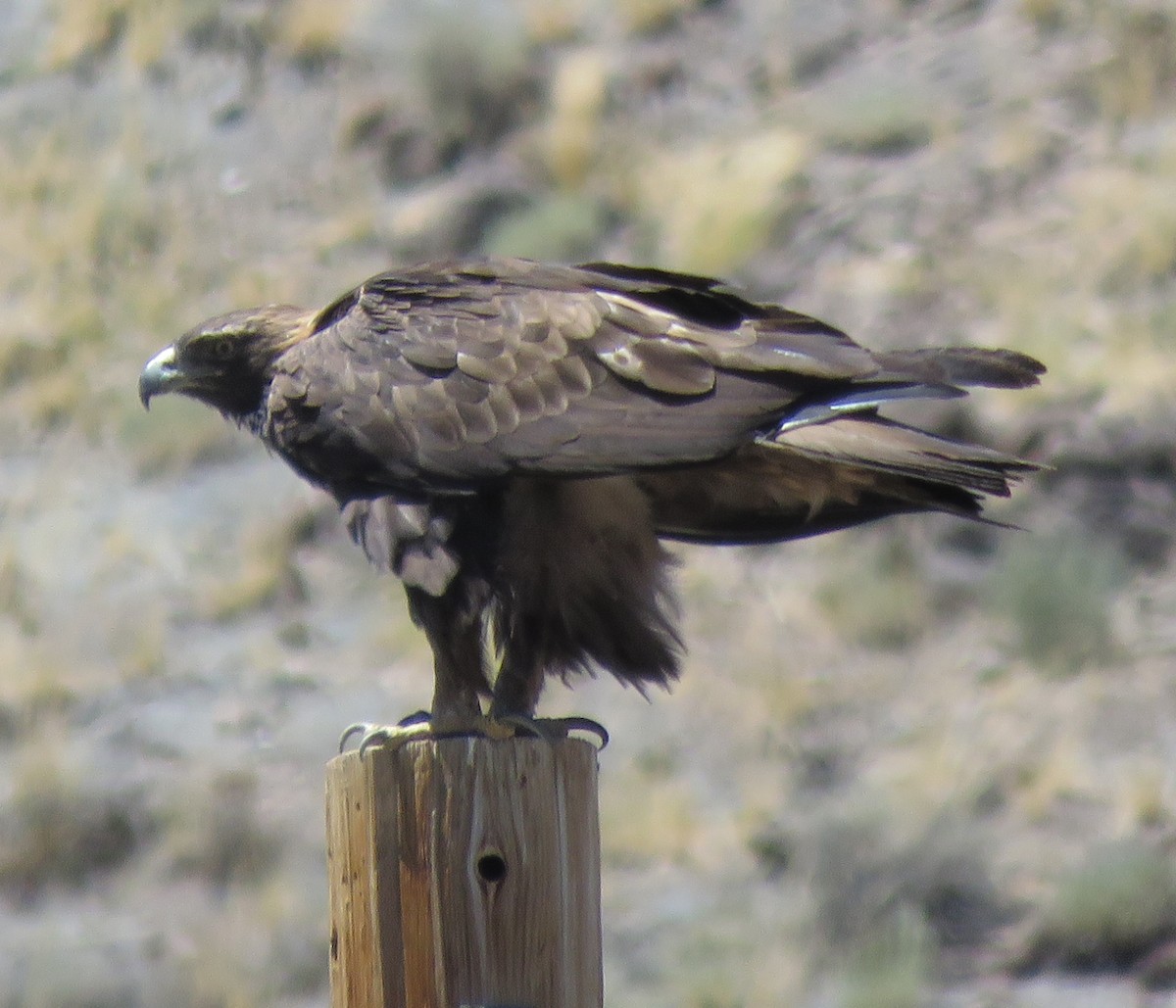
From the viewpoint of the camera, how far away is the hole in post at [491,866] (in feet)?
12.6

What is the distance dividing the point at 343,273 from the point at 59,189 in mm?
4290

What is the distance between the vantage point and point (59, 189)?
19.3 metres

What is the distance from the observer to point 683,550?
42.3 feet

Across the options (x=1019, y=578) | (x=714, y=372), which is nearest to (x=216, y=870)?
(x=1019, y=578)

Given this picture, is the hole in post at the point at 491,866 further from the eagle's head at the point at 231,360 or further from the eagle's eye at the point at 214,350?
the eagle's eye at the point at 214,350

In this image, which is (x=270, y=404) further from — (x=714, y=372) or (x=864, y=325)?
(x=864, y=325)

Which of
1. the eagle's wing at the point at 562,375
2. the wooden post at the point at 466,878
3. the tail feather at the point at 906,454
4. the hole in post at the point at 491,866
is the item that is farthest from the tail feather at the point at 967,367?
the hole in post at the point at 491,866

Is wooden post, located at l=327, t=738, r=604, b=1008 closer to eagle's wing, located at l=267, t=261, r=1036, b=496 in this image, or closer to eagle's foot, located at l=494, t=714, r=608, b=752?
eagle's foot, located at l=494, t=714, r=608, b=752

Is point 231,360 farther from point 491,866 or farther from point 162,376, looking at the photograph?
point 491,866

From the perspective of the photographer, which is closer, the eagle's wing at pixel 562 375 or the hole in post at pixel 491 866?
the hole in post at pixel 491 866

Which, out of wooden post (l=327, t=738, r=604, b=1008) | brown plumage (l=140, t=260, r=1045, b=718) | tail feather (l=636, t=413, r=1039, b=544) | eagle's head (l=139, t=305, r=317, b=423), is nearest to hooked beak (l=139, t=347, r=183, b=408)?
eagle's head (l=139, t=305, r=317, b=423)

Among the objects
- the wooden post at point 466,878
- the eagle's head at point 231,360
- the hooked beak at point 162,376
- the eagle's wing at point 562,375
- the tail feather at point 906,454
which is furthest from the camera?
the hooked beak at point 162,376

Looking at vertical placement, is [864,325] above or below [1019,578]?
above

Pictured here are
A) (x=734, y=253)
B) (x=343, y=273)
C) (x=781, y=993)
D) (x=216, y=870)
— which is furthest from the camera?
(x=343, y=273)
